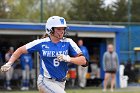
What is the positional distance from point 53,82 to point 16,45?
14.4 m

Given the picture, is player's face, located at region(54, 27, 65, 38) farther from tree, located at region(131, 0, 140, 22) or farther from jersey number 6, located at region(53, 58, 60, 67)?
tree, located at region(131, 0, 140, 22)

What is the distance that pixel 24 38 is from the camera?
21438mm

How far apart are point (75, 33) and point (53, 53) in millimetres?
13696

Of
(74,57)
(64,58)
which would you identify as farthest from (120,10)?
(64,58)

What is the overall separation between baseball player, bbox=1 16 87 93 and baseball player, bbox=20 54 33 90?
12.3 meters

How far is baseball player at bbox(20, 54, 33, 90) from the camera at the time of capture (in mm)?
19666

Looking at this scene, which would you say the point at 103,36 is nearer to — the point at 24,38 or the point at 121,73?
the point at 121,73

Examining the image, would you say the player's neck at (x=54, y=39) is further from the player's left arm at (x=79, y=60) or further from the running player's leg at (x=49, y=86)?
the running player's leg at (x=49, y=86)

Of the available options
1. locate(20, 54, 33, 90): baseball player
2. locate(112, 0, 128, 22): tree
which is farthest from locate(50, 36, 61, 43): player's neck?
locate(112, 0, 128, 22): tree

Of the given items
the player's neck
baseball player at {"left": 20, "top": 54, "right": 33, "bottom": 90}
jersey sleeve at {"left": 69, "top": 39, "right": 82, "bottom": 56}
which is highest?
the player's neck

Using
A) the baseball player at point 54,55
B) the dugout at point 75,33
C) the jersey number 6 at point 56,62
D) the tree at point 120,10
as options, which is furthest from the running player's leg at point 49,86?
the tree at point 120,10

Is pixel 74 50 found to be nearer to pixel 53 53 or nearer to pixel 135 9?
pixel 53 53

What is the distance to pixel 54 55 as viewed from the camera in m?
7.25

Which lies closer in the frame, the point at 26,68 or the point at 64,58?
the point at 64,58
